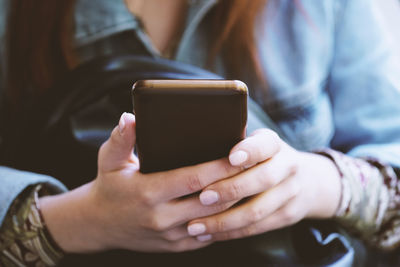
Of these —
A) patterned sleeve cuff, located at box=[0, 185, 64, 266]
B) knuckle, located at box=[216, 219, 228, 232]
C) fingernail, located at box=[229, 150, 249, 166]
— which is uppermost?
fingernail, located at box=[229, 150, 249, 166]

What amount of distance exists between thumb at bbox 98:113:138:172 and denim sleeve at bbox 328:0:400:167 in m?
0.38

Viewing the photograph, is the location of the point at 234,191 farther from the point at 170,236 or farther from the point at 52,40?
the point at 52,40

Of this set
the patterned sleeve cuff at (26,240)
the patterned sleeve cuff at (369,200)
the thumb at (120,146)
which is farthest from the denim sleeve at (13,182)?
the patterned sleeve cuff at (369,200)

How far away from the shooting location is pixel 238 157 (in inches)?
12.9

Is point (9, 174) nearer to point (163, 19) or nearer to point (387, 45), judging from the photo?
point (163, 19)

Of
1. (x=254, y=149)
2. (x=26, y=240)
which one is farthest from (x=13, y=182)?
(x=254, y=149)

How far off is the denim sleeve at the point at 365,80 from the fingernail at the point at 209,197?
313 mm

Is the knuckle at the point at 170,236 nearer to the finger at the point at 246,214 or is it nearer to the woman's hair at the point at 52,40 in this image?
the finger at the point at 246,214

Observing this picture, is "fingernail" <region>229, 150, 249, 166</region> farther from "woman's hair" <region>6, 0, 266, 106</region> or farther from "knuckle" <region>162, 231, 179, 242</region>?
"woman's hair" <region>6, 0, 266, 106</region>

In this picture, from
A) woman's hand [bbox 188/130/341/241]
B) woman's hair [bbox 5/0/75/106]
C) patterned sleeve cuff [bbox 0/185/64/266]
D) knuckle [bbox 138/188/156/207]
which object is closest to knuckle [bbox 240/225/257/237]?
woman's hand [bbox 188/130/341/241]

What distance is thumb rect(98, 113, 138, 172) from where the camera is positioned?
323 millimetres

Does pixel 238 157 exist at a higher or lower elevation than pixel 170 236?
higher

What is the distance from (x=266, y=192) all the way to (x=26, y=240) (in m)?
0.29

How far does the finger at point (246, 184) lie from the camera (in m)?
0.35
